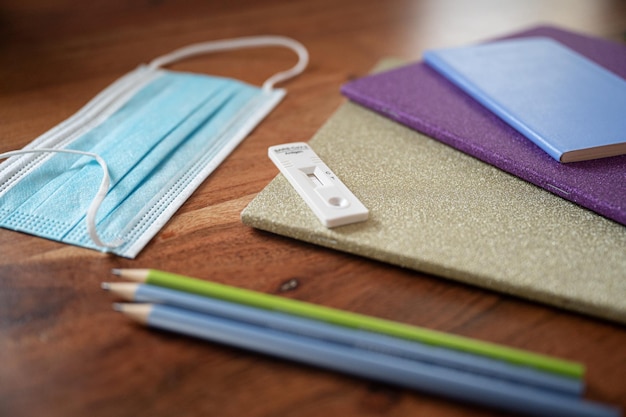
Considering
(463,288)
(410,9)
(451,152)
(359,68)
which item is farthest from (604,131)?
(410,9)

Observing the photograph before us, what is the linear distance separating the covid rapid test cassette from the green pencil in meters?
0.11

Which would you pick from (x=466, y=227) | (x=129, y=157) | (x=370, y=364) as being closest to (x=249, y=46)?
(x=129, y=157)

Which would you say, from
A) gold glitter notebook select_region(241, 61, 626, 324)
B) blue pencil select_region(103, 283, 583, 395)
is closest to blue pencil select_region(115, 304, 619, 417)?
blue pencil select_region(103, 283, 583, 395)

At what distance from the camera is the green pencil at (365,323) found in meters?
0.40

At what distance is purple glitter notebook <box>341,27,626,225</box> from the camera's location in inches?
22.6

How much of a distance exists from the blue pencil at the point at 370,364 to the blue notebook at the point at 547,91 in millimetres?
302

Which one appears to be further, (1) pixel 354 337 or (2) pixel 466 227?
(2) pixel 466 227

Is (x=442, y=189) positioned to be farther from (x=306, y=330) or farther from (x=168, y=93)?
(x=168, y=93)

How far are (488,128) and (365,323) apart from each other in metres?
0.35

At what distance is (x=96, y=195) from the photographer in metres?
0.58

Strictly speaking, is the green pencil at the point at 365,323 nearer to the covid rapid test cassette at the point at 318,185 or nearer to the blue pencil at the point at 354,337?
the blue pencil at the point at 354,337

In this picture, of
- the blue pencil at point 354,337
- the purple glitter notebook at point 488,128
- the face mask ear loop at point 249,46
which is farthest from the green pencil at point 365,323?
the face mask ear loop at point 249,46

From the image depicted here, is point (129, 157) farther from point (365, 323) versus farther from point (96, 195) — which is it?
point (365, 323)

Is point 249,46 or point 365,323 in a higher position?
point 249,46
